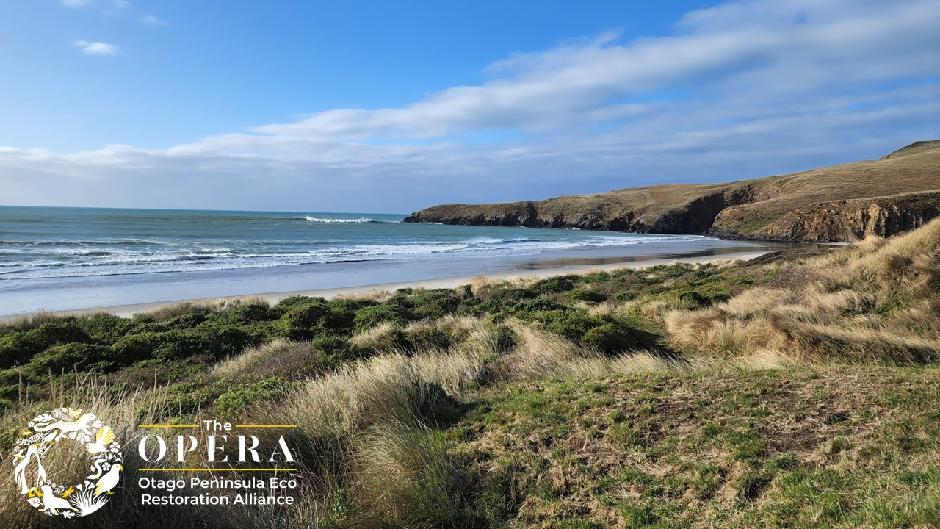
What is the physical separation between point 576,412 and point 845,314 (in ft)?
28.1

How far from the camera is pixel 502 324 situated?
13.8 m

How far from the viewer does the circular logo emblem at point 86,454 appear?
12.5ft

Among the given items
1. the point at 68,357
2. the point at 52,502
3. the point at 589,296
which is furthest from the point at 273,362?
the point at 589,296

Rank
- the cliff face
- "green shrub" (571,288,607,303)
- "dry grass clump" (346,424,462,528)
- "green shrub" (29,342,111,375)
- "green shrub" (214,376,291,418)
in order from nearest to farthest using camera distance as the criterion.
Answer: "dry grass clump" (346,424,462,528) < "green shrub" (214,376,291,418) < "green shrub" (29,342,111,375) < "green shrub" (571,288,607,303) < the cliff face

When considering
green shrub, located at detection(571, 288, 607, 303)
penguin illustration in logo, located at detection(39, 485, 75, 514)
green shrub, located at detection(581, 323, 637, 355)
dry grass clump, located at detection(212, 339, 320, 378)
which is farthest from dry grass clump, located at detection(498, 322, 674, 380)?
green shrub, located at detection(571, 288, 607, 303)

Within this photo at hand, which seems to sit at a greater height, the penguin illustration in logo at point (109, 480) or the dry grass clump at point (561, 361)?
the penguin illustration in logo at point (109, 480)

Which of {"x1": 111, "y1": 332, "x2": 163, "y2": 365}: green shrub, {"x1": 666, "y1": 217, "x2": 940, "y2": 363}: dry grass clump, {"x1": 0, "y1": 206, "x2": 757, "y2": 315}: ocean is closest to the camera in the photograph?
{"x1": 666, "y1": 217, "x2": 940, "y2": 363}: dry grass clump

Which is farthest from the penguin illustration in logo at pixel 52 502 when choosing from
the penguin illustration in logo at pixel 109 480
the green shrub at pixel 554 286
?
the green shrub at pixel 554 286

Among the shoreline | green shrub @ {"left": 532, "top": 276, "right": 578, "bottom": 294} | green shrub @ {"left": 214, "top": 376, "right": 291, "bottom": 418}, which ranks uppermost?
green shrub @ {"left": 214, "top": 376, "right": 291, "bottom": 418}

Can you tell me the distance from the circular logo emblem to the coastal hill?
214ft

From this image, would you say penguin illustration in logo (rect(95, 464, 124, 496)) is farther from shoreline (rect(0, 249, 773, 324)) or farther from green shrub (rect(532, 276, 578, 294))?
green shrub (rect(532, 276, 578, 294))

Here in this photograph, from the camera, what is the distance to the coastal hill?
196ft

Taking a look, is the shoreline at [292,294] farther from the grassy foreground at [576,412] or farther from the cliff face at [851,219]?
the cliff face at [851,219]

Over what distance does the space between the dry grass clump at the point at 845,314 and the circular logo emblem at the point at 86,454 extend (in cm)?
884
